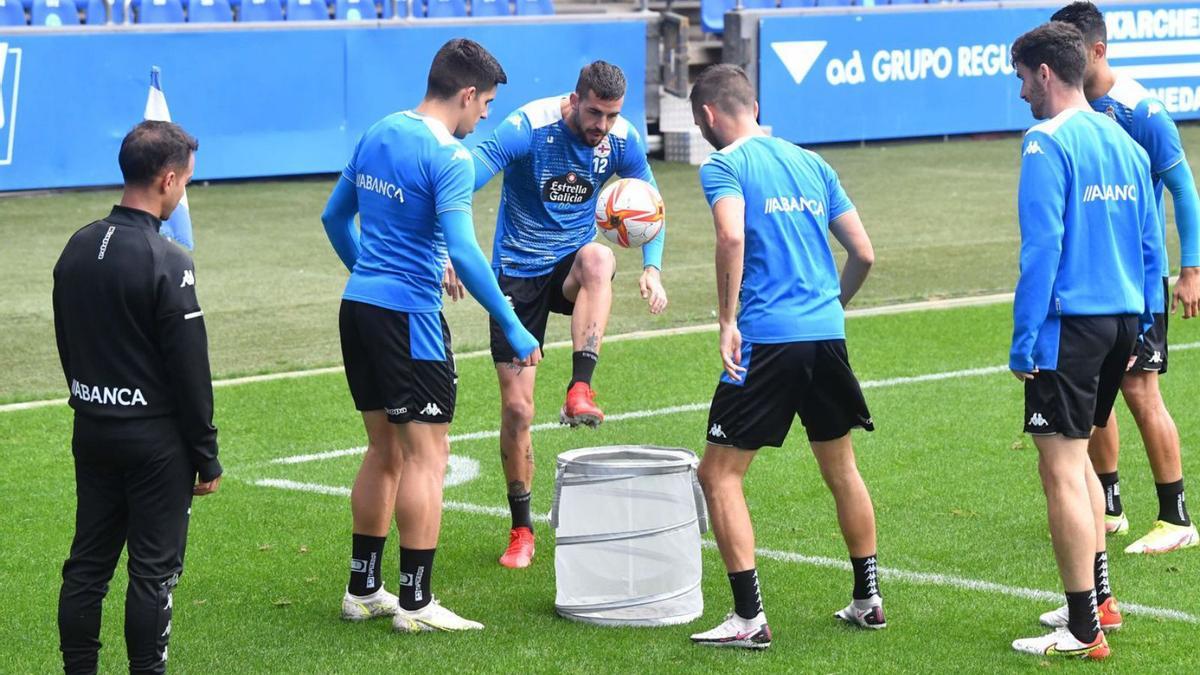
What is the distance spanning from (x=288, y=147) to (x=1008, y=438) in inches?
545

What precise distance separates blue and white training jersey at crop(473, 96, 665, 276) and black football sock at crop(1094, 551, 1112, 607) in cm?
243

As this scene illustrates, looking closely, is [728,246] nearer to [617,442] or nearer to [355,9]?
[617,442]

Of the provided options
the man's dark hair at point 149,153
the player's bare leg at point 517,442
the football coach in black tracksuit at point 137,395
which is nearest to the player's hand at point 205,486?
the football coach in black tracksuit at point 137,395

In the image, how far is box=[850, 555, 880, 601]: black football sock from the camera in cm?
647

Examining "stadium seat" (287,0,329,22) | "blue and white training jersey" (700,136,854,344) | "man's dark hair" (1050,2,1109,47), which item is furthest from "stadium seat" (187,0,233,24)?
"blue and white training jersey" (700,136,854,344)

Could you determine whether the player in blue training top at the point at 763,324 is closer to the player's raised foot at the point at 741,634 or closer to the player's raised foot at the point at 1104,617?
the player's raised foot at the point at 741,634

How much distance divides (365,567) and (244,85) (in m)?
15.0

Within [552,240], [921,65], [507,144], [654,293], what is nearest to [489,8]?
[921,65]

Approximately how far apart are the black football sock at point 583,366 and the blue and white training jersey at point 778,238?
1.42 m

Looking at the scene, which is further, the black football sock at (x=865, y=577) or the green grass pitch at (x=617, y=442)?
the black football sock at (x=865, y=577)

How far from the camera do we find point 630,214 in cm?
770

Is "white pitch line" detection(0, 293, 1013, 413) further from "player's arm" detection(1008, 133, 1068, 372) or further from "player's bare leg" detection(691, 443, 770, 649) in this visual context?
"player's arm" detection(1008, 133, 1068, 372)

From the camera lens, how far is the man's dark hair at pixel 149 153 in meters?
5.27

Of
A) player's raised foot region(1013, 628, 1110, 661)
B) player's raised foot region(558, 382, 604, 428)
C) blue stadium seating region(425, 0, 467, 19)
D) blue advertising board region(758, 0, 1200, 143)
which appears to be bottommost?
player's raised foot region(1013, 628, 1110, 661)
